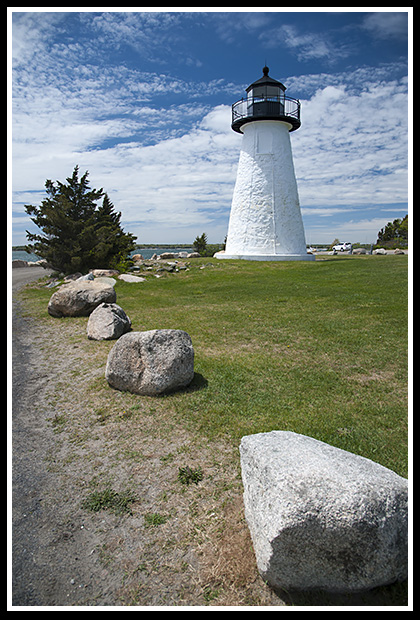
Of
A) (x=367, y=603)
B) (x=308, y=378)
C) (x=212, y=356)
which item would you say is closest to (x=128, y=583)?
(x=367, y=603)

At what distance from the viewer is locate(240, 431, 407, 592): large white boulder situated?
2590mm

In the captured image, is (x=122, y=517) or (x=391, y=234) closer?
(x=122, y=517)

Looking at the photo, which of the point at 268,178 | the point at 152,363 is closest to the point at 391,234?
the point at 268,178

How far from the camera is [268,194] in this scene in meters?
29.0

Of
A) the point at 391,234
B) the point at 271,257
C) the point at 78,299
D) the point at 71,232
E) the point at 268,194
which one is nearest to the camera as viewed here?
the point at 78,299

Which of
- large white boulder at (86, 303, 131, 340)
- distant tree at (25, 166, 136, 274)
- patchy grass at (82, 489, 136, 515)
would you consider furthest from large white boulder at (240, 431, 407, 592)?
distant tree at (25, 166, 136, 274)

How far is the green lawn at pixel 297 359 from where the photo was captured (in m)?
5.14

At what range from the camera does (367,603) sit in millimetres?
2695

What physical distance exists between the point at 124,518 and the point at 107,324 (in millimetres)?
6564

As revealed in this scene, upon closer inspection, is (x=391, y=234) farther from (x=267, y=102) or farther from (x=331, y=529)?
(x=331, y=529)

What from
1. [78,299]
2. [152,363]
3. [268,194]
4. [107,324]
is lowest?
[152,363]

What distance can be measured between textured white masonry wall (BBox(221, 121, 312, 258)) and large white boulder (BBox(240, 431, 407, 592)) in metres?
27.2

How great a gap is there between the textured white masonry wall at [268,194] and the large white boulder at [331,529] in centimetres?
2715
